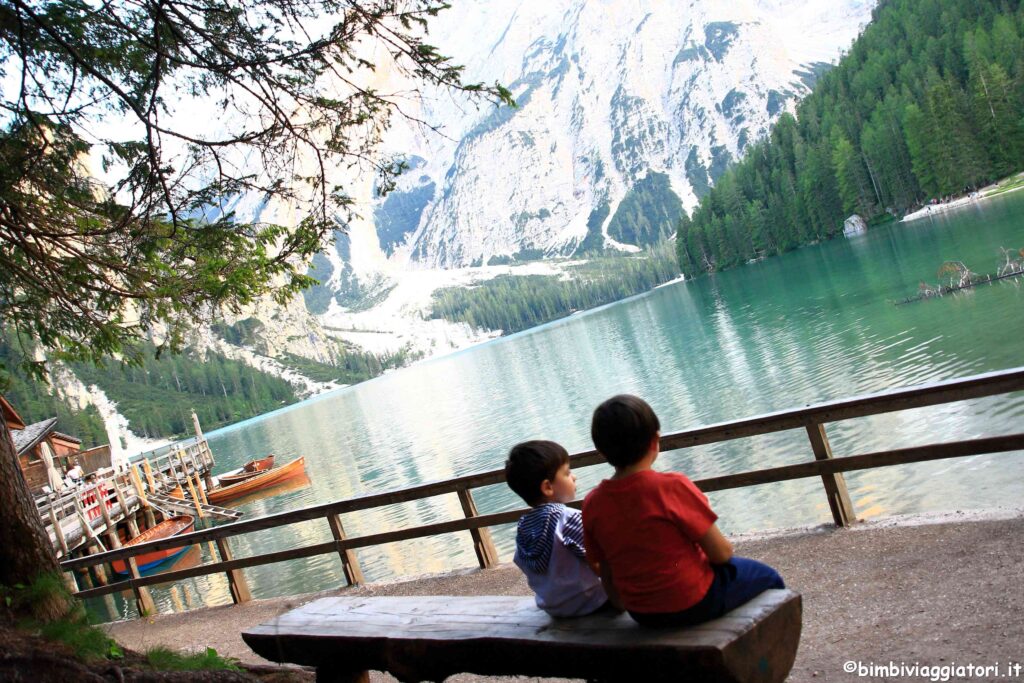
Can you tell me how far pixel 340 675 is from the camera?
4.17 m

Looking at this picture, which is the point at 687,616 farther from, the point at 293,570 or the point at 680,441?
the point at 293,570

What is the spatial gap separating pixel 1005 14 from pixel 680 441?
12270 centimetres

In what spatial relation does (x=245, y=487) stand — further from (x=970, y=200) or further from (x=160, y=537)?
(x=970, y=200)

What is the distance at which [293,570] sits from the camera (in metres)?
20.0

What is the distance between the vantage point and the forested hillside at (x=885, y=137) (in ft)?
291

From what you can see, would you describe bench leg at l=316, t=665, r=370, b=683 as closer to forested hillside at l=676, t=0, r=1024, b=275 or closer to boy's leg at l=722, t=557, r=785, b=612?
boy's leg at l=722, t=557, r=785, b=612

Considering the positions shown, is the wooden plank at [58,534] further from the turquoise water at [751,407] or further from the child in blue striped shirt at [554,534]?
the child in blue striped shirt at [554,534]

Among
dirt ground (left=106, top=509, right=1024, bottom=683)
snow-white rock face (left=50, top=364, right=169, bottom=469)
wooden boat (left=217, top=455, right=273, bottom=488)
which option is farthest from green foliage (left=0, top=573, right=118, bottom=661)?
snow-white rock face (left=50, top=364, right=169, bottom=469)

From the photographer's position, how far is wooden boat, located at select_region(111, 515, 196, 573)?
23641mm

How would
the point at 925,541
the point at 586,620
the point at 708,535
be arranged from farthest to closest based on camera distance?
the point at 925,541 < the point at 586,620 < the point at 708,535

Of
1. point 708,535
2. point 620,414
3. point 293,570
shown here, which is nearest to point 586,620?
point 708,535

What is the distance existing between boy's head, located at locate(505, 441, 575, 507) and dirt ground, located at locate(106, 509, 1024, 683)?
186 cm

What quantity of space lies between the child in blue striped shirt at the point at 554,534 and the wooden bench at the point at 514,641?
0.09 meters

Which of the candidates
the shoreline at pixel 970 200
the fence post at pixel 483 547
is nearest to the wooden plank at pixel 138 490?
the fence post at pixel 483 547
